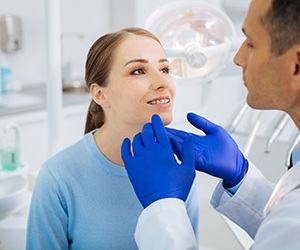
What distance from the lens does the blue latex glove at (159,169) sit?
0.89 metres

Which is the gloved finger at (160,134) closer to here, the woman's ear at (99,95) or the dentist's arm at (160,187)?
the dentist's arm at (160,187)

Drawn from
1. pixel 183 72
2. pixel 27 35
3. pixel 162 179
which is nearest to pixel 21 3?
pixel 27 35

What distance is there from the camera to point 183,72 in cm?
128

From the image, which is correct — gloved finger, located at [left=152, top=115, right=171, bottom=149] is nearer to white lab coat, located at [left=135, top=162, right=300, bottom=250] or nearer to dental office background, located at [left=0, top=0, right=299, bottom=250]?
white lab coat, located at [left=135, top=162, right=300, bottom=250]

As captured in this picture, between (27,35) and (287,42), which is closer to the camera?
(287,42)

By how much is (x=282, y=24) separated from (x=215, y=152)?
394 millimetres

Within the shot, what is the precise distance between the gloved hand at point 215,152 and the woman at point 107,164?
3.0 inches

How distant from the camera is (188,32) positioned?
1.25 m

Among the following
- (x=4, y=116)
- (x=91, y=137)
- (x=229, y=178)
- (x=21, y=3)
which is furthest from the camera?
(x=21, y=3)

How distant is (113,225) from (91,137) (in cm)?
24

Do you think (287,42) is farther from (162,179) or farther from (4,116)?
(4,116)

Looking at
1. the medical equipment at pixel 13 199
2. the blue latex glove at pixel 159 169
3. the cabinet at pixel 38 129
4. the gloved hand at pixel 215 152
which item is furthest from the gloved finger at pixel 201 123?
the cabinet at pixel 38 129

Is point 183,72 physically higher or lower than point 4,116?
higher

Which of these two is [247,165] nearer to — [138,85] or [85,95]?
[138,85]
